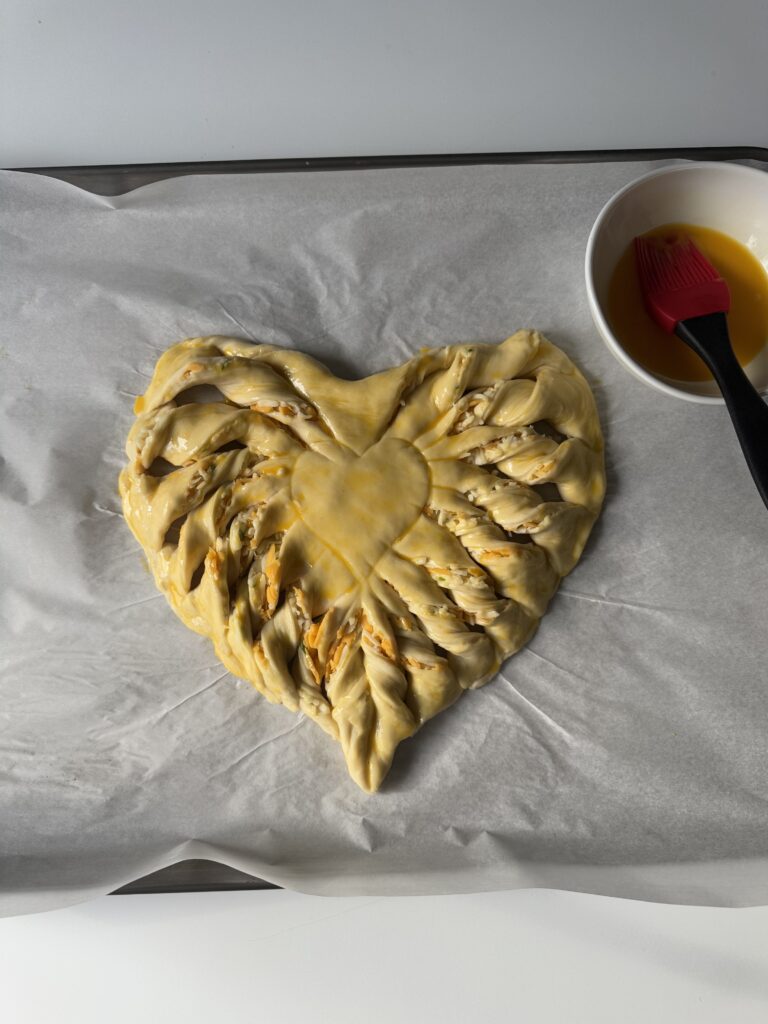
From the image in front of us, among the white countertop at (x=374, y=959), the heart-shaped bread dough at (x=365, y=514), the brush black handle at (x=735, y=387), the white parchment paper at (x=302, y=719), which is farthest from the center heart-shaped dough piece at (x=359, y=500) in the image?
the white countertop at (x=374, y=959)

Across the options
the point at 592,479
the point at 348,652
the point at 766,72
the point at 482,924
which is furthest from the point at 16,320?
the point at 766,72

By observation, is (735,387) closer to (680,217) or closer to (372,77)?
(680,217)

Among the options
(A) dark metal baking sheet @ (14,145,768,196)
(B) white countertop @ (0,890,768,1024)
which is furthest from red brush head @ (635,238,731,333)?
(B) white countertop @ (0,890,768,1024)

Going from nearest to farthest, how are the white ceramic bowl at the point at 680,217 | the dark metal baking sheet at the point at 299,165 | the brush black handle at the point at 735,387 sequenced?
the brush black handle at the point at 735,387 → the white ceramic bowl at the point at 680,217 → the dark metal baking sheet at the point at 299,165

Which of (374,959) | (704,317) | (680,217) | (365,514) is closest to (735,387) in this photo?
(704,317)

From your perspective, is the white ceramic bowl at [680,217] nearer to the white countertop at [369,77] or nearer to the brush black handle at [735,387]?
the brush black handle at [735,387]

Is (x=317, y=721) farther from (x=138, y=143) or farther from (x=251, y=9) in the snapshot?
(x=251, y=9)

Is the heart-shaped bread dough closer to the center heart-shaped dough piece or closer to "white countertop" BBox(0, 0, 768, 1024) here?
the center heart-shaped dough piece
